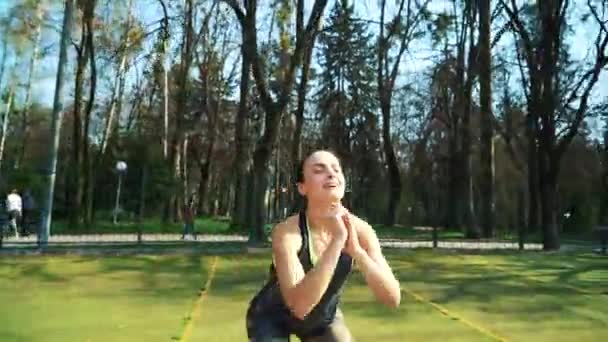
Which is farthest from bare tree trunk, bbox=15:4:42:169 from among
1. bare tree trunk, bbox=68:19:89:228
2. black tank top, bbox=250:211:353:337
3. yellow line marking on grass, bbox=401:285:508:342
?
black tank top, bbox=250:211:353:337

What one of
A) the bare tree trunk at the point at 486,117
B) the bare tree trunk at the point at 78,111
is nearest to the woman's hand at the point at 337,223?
the bare tree trunk at the point at 486,117

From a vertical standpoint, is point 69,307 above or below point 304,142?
below

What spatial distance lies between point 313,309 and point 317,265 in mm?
344

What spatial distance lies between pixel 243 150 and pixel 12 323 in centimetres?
2604

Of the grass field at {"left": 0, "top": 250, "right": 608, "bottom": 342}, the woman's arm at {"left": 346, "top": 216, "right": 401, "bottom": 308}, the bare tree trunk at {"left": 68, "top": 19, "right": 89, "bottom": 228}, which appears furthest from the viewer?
the bare tree trunk at {"left": 68, "top": 19, "right": 89, "bottom": 228}

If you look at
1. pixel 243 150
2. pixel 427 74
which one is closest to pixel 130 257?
pixel 243 150

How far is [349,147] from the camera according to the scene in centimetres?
5356

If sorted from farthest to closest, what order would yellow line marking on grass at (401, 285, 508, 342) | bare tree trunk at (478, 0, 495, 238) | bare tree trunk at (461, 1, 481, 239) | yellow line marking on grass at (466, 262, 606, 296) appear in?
1. bare tree trunk at (461, 1, 481, 239)
2. bare tree trunk at (478, 0, 495, 238)
3. yellow line marking on grass at (466, 262, 606, 296)
4. yellow line marking on grass at (401, 285, 508, 342)

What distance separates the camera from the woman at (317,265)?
9.48ft

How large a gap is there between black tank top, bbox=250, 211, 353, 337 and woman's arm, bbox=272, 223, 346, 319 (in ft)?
0.31

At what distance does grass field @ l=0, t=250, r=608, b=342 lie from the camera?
8820 mm

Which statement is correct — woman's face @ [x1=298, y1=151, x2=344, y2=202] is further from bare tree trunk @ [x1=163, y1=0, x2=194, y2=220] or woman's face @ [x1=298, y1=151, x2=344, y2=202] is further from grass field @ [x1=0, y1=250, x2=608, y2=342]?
bare tree trunk @ [x1=163, y1=0, x2=194, y2=220]

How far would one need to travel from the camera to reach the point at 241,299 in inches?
449

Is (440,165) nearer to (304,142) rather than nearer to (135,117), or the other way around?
(304,142)
